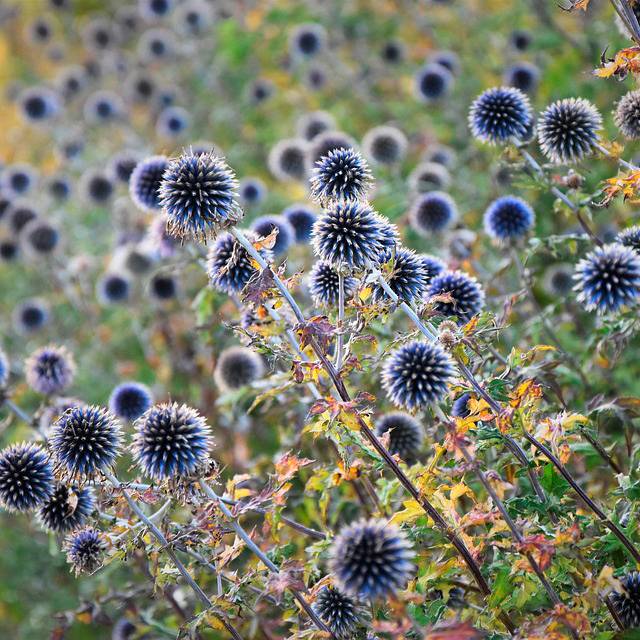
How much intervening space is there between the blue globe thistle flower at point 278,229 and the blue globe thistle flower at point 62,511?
58.2 inches

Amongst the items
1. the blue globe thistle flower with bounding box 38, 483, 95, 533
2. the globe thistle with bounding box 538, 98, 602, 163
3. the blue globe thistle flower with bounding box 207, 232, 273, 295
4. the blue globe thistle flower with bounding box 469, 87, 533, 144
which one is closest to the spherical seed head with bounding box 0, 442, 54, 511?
the blue globe thistle flower with bounding box 38, 483, 95, 533

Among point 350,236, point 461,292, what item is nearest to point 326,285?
point 350,236

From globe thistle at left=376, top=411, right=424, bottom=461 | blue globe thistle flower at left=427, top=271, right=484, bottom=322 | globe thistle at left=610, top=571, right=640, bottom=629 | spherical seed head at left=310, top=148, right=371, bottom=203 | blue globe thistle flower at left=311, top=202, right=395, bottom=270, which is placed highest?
spherical seed head at left=310, top=148, right=371, bottom=203

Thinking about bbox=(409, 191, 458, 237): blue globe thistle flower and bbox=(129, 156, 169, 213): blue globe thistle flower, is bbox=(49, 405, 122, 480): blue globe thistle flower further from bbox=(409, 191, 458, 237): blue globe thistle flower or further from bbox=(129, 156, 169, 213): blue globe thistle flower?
bbox=(409, 191, 458, 237): blue globe thistle flower

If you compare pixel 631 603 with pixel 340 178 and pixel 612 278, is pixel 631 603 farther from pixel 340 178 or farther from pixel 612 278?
pixel 340 178

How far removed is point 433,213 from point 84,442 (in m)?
2.83

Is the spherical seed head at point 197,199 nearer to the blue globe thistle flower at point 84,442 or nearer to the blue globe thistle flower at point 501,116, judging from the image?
the blue globe thistle flower at point 84,442

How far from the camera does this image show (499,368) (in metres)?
3.30

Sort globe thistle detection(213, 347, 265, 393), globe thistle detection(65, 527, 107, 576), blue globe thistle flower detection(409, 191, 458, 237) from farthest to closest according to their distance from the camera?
blue globe thistle flower detection(409, 191, 458, 237)
globe thistle detection(213, 347, 265, 393)
globe thistle detection(65, 527, 107, 576)

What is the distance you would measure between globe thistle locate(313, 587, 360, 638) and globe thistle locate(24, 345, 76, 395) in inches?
86.9

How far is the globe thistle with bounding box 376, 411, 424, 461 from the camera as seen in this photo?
3.57 m

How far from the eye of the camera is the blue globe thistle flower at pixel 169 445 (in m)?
2.63

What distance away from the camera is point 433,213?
4.73 m

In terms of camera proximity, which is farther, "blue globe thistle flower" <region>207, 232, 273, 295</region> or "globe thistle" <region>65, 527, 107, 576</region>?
"blue globe thistle flower" <region>207, 232, 273, 295</region>
